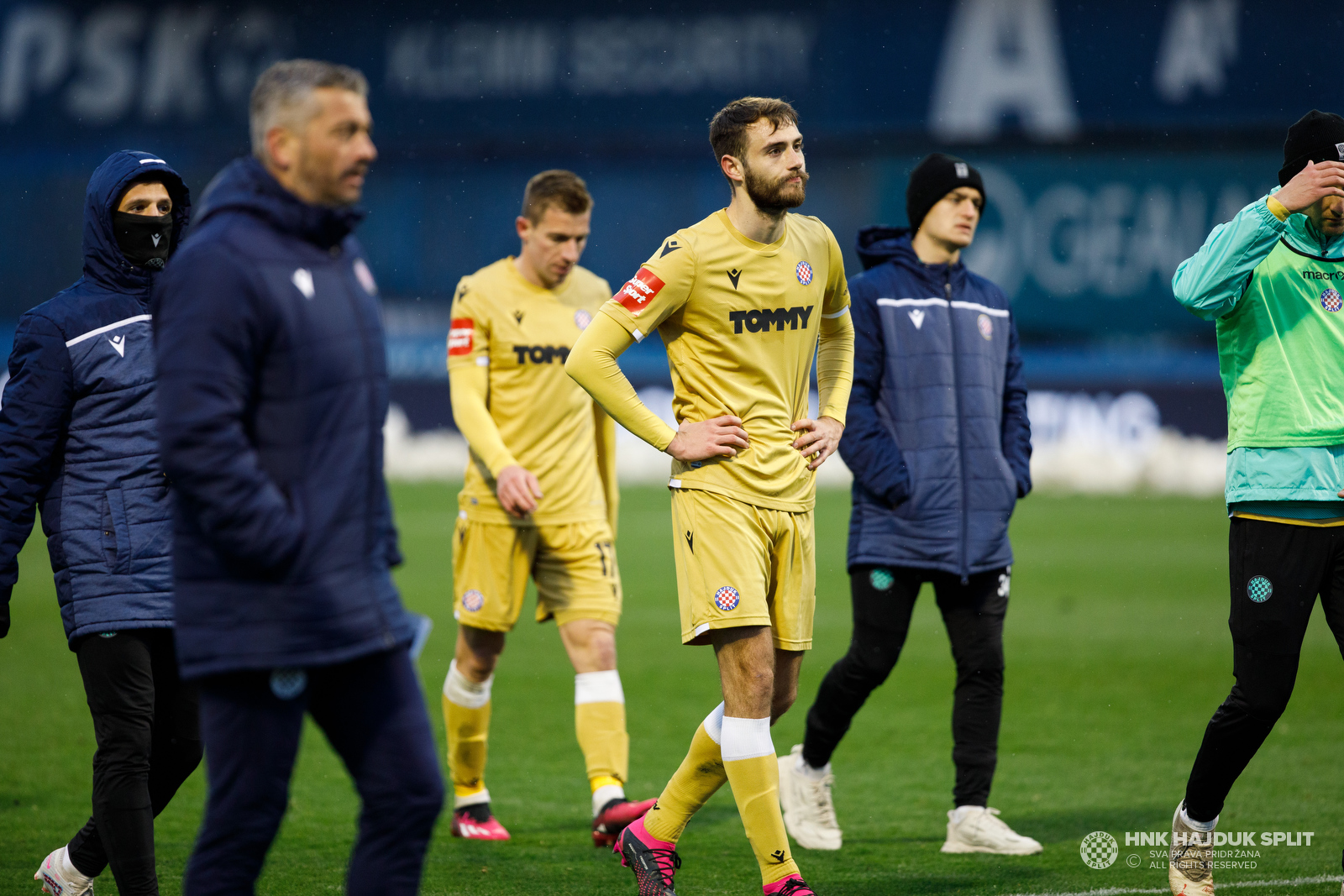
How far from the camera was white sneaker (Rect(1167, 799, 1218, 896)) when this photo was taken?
442 centimetres

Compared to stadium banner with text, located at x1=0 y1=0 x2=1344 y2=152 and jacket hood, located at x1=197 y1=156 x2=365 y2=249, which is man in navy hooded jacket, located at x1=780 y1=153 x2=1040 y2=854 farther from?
stadium banner with text, located at x1=0 y1=0 x2=1344 y2=152

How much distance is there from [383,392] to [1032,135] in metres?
23.9

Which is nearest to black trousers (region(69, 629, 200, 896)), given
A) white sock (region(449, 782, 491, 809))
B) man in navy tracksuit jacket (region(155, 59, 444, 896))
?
man in navy tracksuit jacket (region(155, 59, 444, 896))

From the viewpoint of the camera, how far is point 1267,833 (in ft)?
17.8

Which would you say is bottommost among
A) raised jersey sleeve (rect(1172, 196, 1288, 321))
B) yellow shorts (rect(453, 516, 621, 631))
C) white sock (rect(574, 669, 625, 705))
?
white sock (rect(574, 669, 625, 705))

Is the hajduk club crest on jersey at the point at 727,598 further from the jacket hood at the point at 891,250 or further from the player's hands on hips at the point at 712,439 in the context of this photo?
the jacket hood at the point at 891,250

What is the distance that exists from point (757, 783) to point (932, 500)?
1574 mm

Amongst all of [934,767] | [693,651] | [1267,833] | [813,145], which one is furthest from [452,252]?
[1267,833]

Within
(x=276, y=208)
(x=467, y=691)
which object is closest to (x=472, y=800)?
(x=467, y=691)

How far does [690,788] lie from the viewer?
4453mm

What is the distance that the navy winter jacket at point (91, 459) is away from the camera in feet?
13.2

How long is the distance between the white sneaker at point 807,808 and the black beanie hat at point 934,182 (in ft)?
7.34

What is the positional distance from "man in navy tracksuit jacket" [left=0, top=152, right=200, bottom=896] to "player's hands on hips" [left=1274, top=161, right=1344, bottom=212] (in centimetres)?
334

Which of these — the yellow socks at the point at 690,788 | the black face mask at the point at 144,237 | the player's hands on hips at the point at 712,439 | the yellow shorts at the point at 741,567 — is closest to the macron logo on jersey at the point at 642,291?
the player's hands on hips at the point at 712,439
